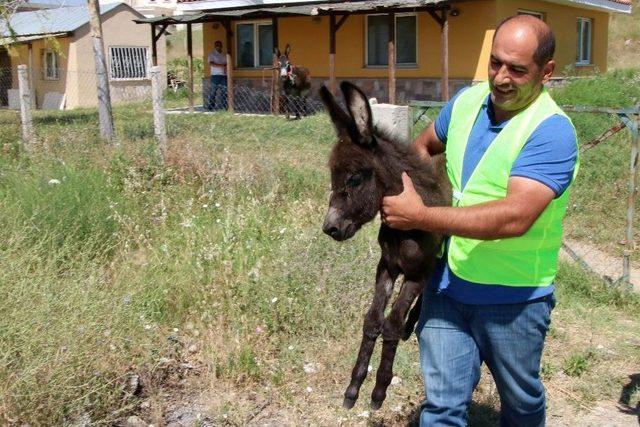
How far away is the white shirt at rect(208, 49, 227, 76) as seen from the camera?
22.0m

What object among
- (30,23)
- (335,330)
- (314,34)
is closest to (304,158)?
(335,330)

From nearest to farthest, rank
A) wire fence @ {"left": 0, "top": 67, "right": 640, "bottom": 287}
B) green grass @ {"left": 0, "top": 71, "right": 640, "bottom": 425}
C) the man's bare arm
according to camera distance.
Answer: the man's bare arm, green grass @ {"left": 0, "top": 71, "right": 640, "bottom": 425}, wire fence @ {"left": 0, "top": 67, "right": 640, "bottom": 287}

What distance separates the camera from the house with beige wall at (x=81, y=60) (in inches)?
1095

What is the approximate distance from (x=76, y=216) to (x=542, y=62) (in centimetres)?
468

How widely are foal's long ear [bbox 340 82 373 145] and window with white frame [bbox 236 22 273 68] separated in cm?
2144

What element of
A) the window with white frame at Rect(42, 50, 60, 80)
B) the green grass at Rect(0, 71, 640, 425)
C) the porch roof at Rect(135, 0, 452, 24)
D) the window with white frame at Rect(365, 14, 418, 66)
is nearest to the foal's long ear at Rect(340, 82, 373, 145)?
the green grass at Rect(0, 71, 640, 425)

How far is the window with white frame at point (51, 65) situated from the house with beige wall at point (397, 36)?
6.54 m

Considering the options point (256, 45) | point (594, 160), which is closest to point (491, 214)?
point (594, 160)

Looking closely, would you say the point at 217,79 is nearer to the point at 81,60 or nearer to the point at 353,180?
the point at 81,60

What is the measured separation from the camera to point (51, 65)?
2905 centimetres

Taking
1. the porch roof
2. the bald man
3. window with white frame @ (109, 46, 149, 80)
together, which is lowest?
the bald man

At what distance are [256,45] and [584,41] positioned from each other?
10988 millimetres

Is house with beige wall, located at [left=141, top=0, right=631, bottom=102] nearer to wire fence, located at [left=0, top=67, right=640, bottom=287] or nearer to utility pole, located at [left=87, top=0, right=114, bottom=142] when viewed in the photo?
wire fence, located at [left=0, top=67, right=640, bottom=287]

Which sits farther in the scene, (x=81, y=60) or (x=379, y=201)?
(x=81, y=60)
